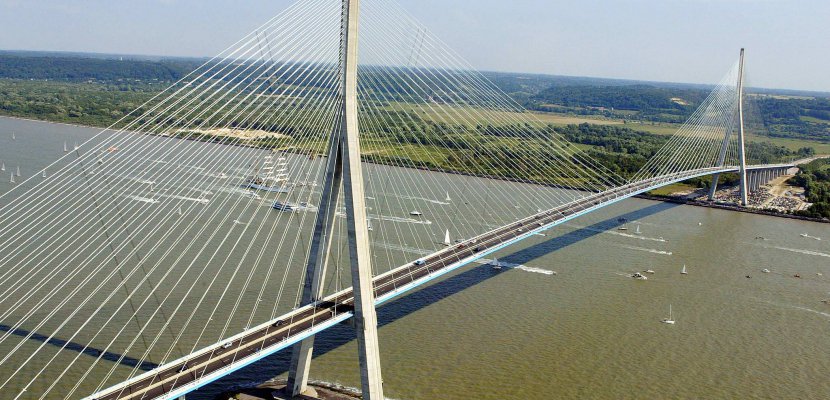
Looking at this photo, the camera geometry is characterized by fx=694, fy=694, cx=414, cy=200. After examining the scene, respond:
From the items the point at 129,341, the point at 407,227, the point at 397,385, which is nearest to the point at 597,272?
the point at 407,227

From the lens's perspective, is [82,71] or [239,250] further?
[82,71]

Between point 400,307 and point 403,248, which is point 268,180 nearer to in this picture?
point 403,248

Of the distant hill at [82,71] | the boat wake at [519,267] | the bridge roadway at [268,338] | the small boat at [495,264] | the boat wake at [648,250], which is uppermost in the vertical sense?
the distant hill at [82,71]

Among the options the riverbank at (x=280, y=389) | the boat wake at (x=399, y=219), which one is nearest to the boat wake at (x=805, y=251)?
the boat wake at (x=399, y=219)

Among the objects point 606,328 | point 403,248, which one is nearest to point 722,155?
point 403,248

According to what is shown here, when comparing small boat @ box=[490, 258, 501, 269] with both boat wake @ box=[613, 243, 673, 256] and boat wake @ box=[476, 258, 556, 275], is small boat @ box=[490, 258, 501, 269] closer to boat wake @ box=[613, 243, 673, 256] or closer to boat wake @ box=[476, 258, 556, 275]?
boat wake @ box=[476, 258, 556, 275]

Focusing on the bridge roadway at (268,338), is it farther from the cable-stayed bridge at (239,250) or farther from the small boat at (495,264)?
the small boat at (495,264)
